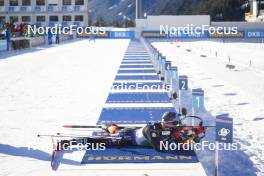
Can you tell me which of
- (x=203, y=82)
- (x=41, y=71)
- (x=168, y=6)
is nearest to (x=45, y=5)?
(x=41, y=71)

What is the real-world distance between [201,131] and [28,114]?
515cm

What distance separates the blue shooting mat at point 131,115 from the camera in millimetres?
9922

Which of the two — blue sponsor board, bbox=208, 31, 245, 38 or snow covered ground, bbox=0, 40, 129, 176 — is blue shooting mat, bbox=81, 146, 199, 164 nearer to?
snow covered ground, bbox=0, 40, 129, 176

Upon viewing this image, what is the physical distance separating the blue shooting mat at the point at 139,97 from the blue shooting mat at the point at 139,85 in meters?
1.22

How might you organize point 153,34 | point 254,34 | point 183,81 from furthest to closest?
point 153,34, point 254,34, point 183,81

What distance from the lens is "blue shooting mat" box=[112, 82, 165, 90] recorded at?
15.1 metres

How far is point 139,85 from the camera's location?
51.2 ft

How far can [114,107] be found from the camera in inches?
454

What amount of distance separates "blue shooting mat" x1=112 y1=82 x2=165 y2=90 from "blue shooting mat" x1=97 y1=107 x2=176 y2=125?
3.69 metres

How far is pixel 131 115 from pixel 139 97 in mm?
2679

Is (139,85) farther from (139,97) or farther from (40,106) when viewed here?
(40,106)

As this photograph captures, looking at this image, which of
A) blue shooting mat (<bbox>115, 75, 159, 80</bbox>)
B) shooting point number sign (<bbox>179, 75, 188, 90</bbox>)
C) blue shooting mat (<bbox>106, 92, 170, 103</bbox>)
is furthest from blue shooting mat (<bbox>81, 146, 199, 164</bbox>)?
blue shooting mat (<bbox>115, 75, 159, 80</bbox>)

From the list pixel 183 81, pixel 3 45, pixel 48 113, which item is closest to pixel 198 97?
pixel 183 81

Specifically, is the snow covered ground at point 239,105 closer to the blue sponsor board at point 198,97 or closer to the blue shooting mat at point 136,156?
the blue shooting mat at point 136,156
